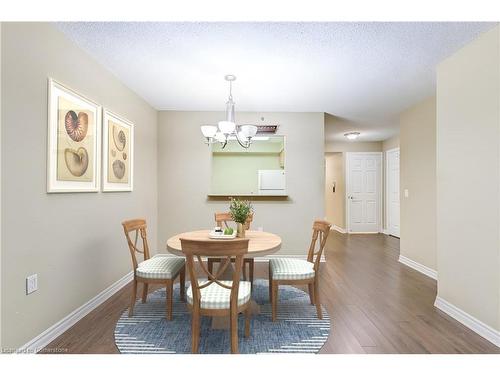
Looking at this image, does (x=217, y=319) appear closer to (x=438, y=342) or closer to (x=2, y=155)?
(x=438, y=342)

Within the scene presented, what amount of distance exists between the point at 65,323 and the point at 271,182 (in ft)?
10.9

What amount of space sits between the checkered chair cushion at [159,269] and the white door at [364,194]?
552cm

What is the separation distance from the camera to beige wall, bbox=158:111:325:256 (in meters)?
4.11

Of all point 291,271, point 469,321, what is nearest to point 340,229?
point 469,321

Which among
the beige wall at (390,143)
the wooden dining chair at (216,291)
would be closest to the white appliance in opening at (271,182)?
the wooden dining chair at (216,291)

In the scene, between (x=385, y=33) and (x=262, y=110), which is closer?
(x=385, y=33)

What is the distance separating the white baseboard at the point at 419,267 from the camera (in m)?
3.39

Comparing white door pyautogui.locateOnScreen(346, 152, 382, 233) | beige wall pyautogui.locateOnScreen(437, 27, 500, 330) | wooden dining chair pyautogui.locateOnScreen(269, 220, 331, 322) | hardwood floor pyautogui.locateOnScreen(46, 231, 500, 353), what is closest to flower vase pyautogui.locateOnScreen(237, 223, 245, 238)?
wooden dining chair pyautogui.locateOnScreen(269, 220, 331, 322)

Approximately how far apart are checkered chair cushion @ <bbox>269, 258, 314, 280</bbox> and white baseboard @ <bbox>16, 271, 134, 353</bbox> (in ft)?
5.66

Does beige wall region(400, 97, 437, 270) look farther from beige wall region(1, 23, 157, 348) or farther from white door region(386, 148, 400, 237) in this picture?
beige wall region(1, 23, 157, 348)
